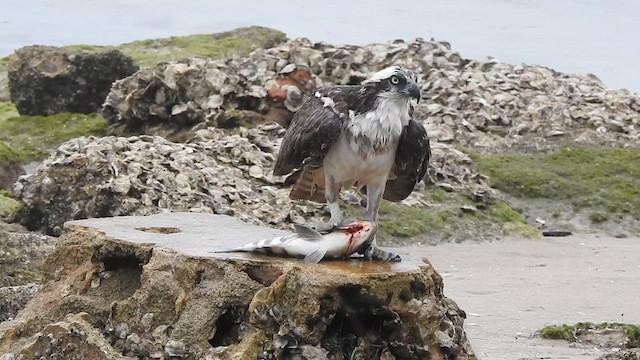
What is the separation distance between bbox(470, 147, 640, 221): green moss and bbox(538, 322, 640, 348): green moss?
7656 mm

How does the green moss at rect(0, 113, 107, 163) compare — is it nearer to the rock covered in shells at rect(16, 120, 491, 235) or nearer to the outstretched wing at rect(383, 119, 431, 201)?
the rock covered in shells at rect(16, 120, 491, 235)

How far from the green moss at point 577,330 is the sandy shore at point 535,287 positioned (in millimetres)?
137

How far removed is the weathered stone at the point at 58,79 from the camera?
21500 mm

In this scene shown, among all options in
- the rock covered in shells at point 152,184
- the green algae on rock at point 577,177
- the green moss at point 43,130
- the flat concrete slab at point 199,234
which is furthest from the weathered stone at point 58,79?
the flat concrete slab at point 199,234

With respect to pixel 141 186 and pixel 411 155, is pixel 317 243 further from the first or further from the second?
pixel 141 186

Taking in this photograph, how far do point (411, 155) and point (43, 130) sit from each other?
14138 mm

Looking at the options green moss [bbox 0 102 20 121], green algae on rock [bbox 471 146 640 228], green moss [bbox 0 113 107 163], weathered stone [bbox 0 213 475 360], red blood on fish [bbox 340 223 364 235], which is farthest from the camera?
green moss [bbox 0 102 20 121]

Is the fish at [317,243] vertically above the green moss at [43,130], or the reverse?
the fish at [317,243]

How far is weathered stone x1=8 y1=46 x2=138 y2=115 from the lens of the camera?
70.5ft

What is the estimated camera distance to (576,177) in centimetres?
1880

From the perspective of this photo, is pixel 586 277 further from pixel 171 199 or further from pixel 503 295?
pixel 171 199

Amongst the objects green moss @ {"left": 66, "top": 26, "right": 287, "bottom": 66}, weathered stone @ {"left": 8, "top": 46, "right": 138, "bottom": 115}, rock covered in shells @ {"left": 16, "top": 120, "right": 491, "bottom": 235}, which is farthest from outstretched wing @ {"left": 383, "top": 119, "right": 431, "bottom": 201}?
green moss @ {"left": 66, "top": 26, "right": 287, "bottom": 66}

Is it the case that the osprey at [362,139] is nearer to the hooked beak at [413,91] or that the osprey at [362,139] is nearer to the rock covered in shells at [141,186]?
the hooked beak at [413,91]

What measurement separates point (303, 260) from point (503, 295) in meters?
5.44
